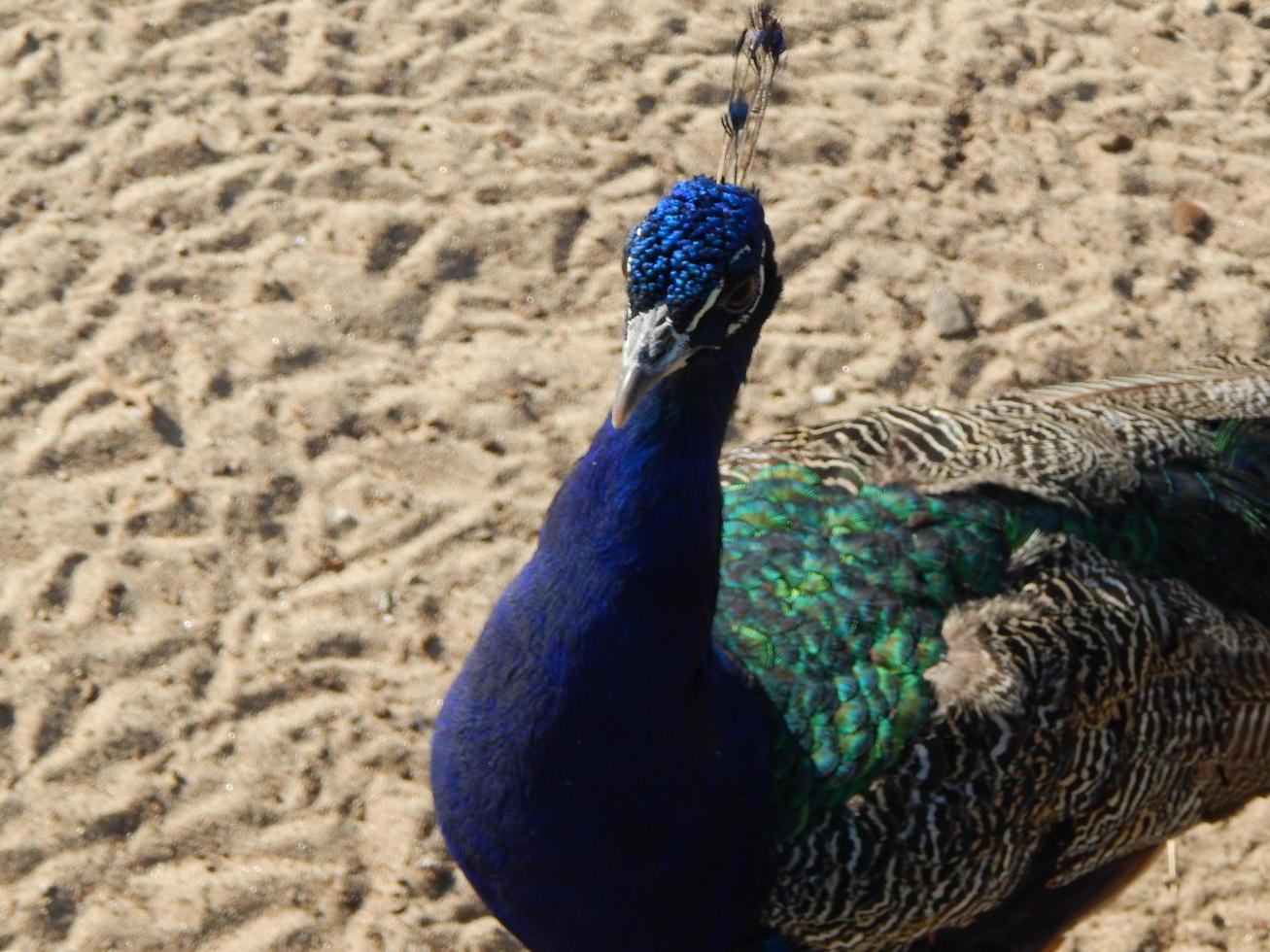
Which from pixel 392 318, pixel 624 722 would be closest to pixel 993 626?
pixel 624 722

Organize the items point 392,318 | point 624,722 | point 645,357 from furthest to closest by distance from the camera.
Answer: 1. point 392,318
2. point 624,722
3. point 645,357

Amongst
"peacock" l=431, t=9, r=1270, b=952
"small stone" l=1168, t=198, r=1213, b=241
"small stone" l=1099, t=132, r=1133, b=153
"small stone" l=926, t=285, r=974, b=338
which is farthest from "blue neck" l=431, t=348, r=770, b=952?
"small stone" l=1099, t=132, r=1133, b=153

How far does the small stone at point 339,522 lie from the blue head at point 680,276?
1.64 metres

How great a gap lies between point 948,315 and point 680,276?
2.22 meters

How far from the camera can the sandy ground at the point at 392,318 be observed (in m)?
3.33

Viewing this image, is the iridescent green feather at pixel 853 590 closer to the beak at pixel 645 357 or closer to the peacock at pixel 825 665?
the peacock at pixel 825 665

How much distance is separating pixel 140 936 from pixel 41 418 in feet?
4.15

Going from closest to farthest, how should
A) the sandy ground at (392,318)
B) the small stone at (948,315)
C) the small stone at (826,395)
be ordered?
the sandy ground at (392,318), the small stone at (826,395), the small stone at (948,315)

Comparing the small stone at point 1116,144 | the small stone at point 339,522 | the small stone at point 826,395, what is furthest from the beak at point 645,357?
the small stone at point 1116,144

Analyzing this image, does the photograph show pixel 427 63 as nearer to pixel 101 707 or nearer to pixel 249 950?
pixel 101 707

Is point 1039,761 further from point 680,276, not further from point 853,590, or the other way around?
point 680,276

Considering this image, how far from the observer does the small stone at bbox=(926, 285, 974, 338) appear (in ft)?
13.9

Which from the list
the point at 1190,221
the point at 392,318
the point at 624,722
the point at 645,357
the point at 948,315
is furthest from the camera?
the point at 1190,221

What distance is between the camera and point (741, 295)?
227 centimetres
